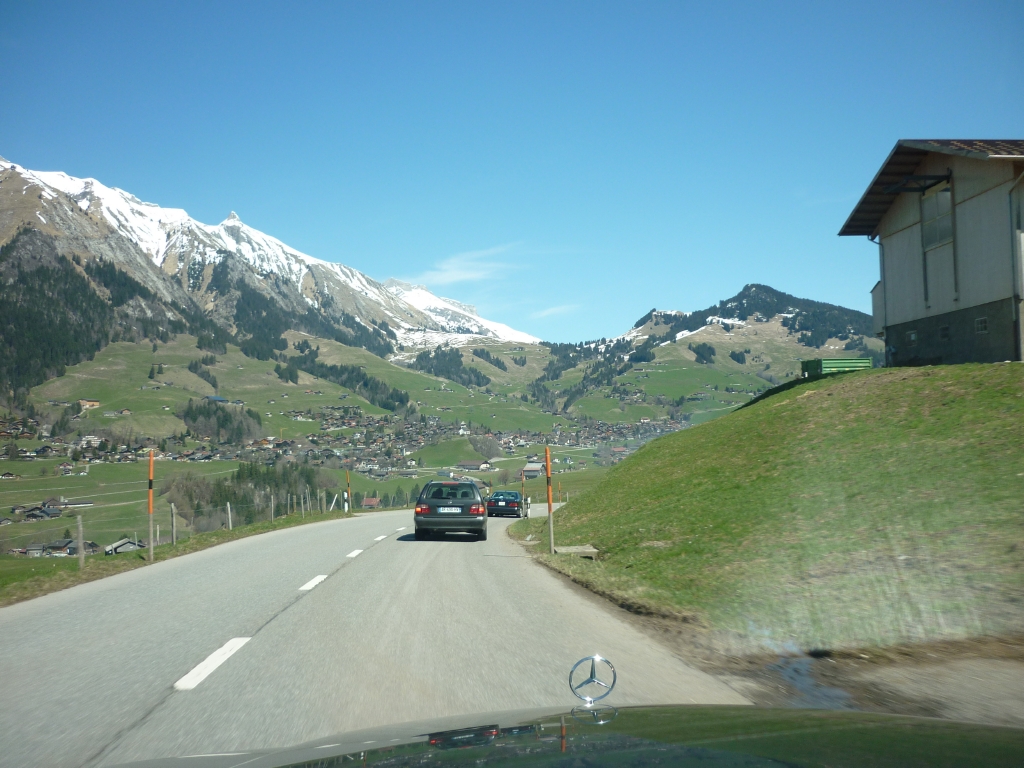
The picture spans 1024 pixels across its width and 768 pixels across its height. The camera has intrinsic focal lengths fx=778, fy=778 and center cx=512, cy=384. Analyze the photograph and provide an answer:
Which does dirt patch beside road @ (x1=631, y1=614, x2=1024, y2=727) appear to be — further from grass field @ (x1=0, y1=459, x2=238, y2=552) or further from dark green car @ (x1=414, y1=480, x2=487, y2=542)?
grass field @ (x1=0, y1=459, x2=238, y2=552)

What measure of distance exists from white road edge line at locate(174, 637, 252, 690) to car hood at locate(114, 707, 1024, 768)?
86.0 inches

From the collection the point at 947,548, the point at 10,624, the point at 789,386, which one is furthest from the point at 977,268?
Result: the point at 10,624

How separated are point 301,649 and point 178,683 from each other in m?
1.43

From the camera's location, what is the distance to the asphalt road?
5074mm

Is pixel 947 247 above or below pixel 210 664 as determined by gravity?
above

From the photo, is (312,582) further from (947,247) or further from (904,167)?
(904,167)

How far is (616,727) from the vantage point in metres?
3.70

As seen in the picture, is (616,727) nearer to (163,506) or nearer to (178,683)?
(178,683)

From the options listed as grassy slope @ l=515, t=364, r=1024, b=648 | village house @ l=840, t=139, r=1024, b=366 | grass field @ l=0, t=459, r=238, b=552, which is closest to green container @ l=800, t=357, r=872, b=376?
village house @ l=840, t=139, r=1024, b=366

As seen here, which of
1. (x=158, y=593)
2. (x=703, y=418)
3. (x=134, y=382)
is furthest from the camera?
(x=134, y=382)

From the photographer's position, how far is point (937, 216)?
28953 mm

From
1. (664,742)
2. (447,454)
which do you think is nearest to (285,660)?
(664,742)

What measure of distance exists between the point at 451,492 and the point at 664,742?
63.8 ft

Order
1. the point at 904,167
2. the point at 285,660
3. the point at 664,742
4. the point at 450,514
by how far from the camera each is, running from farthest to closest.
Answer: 1. the point at 904,167
2. the point at 450,514
3. the point at 285,660
4. the point at 664,742
